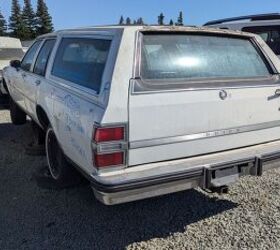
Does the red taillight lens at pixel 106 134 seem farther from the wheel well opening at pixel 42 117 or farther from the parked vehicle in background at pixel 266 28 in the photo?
the parked vehicle in background at pixel 266 28

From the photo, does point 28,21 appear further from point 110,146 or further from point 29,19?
point 110,146

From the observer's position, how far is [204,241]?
3.37m

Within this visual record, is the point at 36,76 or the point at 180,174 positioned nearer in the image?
the point at 180,174

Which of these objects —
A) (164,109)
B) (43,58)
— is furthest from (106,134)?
(43,58)

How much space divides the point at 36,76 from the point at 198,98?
2551 millimetres

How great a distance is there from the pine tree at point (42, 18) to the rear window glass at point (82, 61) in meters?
68.9

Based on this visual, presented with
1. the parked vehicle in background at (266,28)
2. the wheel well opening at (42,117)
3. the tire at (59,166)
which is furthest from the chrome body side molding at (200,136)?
the parked vehicle in background at (266,28)

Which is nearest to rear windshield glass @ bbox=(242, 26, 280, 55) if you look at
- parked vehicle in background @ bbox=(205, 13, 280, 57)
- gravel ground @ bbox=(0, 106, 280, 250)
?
parked vehicle in background @ bbox=(205, 13, 280, 57)

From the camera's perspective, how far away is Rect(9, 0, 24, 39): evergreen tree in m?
68.4

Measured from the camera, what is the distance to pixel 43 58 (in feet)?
16.9

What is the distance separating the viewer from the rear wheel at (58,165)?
159 inches

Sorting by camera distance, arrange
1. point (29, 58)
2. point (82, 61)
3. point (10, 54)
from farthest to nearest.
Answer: point (10, 54) < point (29, 58) < point (82, 61)

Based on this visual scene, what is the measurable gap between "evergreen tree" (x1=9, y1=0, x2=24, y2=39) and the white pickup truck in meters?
68.8

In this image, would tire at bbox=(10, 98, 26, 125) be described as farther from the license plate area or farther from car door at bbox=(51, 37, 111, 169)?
the license plate area
